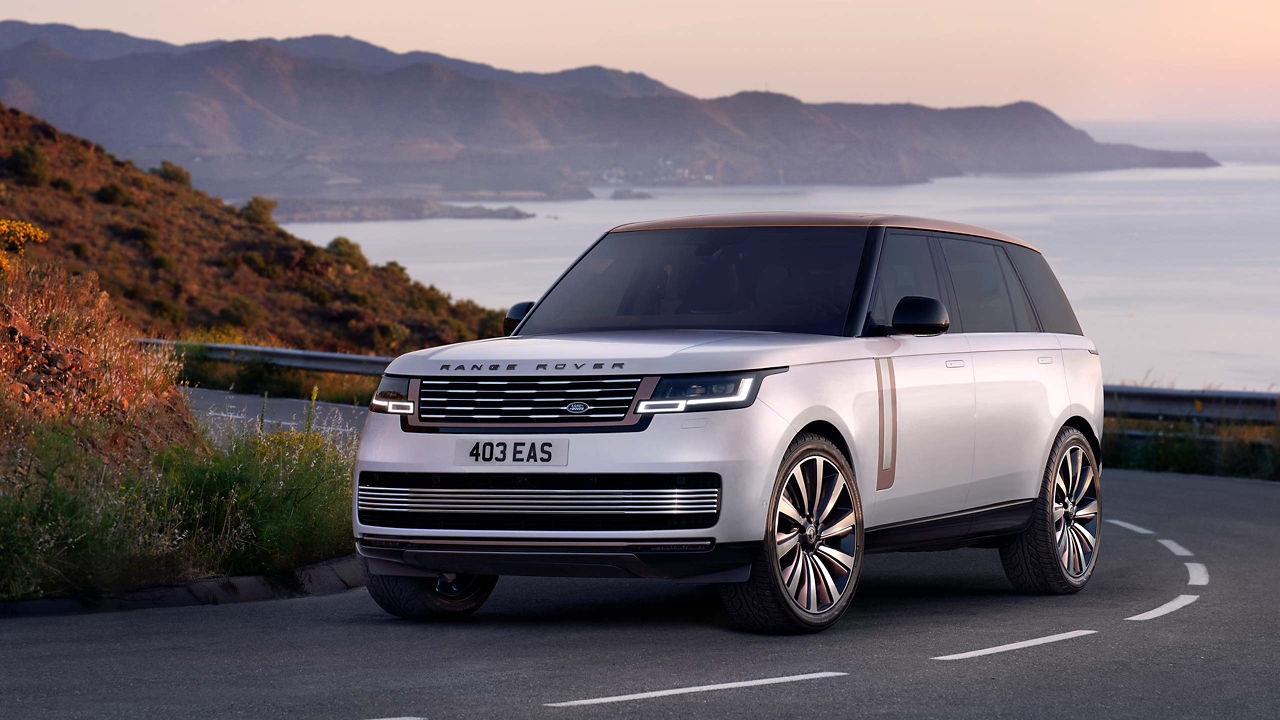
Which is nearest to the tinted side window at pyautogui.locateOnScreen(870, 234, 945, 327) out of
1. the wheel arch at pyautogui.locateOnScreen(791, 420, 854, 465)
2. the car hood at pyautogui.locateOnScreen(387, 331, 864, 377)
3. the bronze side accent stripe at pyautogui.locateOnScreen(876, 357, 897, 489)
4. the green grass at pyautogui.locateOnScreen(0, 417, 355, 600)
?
the bronze side accent stripe at pyautogui.locateOnScreen(876, 357, 897, 489)

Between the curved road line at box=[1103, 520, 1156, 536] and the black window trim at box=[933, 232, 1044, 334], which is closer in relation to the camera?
the black window trim at box=[933, 232, 1044, 334]

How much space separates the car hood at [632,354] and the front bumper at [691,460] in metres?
0.26

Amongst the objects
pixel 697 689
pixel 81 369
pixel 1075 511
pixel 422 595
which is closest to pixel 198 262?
pixel 81 369

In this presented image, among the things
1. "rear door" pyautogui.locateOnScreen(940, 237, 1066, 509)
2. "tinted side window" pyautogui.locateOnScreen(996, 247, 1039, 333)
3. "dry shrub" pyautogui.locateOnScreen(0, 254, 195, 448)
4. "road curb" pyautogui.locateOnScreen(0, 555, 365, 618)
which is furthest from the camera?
"dry shrub" pyautogui.locateOnScreen(0, 254, 195, 448)

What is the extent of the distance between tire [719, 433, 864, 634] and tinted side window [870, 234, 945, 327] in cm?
113

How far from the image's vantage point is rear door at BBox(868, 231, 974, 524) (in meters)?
8.46

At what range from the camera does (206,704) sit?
647cm

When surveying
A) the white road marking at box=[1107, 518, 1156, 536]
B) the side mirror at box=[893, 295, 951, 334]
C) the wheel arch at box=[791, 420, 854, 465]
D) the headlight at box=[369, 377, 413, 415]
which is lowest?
the white road marking at box=[1107, 518, 1156, 536]

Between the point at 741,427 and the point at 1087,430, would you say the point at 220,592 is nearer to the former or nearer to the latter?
the point at 741,427

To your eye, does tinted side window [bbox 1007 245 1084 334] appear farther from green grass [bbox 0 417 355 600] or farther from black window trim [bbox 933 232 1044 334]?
green grass [bbox 0 417 355 600]

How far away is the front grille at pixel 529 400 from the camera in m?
7.36

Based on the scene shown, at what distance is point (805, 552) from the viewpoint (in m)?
7.86

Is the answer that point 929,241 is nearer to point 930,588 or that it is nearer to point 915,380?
point 915,380

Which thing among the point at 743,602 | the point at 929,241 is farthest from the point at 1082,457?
the point at 743,602
